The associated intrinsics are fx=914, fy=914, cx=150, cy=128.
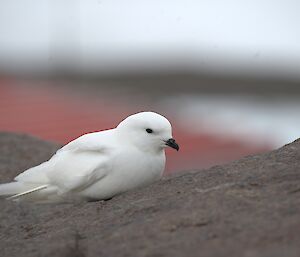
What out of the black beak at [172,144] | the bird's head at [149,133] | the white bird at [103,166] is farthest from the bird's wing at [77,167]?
the black beak at [172,144]

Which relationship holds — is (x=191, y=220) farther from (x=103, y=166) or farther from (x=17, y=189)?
(x=17, y=189)

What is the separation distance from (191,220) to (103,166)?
3.48 ft

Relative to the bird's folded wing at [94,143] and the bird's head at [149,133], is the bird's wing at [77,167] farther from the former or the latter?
the bird's head at [149,133]

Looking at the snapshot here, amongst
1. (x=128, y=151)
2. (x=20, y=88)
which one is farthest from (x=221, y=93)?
(x=128, y=151)

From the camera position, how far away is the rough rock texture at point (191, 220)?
308cm

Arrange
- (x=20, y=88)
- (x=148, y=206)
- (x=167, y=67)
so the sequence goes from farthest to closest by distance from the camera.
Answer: (x=167, y=67) → (x=20, y=88) → (x=148, y=206)

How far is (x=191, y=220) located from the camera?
11.2 feet

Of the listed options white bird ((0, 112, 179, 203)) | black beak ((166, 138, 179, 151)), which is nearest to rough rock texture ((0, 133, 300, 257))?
white bird ((0, 112, 179, 203))

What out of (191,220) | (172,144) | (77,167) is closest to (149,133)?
(172,144)

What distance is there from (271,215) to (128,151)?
4.44 feet

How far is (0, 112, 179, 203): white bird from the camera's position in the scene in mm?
4410

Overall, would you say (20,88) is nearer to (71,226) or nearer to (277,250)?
(71,226)

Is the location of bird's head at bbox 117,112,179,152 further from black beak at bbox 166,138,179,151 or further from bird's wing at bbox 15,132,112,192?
bird's wing at bbox 15,132,112,192

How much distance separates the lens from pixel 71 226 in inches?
156
